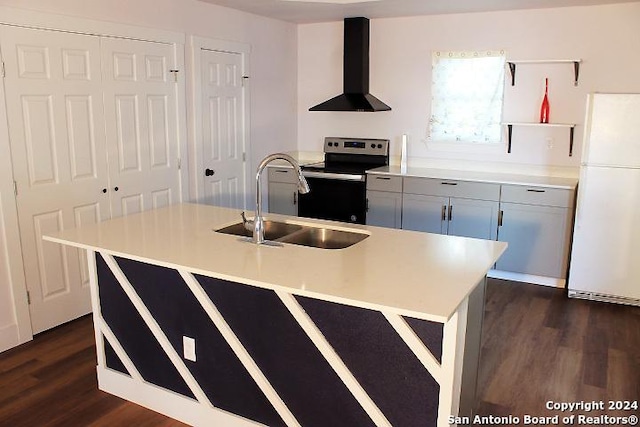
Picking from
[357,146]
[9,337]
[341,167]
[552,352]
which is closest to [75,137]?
[9,337]

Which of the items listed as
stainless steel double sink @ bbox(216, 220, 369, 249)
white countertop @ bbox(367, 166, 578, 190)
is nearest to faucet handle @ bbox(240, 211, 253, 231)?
stainless steel double sink @ bbox(216, 220, 369, 249)

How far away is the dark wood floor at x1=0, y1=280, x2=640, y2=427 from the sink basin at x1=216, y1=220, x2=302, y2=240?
0.98 meters

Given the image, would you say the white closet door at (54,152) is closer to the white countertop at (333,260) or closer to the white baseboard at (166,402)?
the white countertop at (333,260)

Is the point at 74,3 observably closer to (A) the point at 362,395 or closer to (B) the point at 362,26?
(B) the point at 362,26

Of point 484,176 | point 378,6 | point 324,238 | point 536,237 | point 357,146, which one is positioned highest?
point 378,6

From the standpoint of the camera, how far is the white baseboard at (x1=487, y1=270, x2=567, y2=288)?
173 inches

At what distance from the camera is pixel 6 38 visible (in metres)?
3.05

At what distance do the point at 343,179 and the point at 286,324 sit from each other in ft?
9.99

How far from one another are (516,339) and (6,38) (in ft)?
11.7

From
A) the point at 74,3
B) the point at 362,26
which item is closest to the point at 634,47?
the point at 362,26

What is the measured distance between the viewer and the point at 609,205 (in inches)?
154

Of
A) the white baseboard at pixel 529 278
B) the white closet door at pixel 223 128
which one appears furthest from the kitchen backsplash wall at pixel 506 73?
the white closet door at pixel 223 128

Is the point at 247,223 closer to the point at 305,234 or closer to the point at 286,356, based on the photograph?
the point at 305,234

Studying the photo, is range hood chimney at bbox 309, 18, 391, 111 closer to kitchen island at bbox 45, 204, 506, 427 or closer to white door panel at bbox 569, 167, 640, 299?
white door panel at bbox 569, 167, 640, 299
